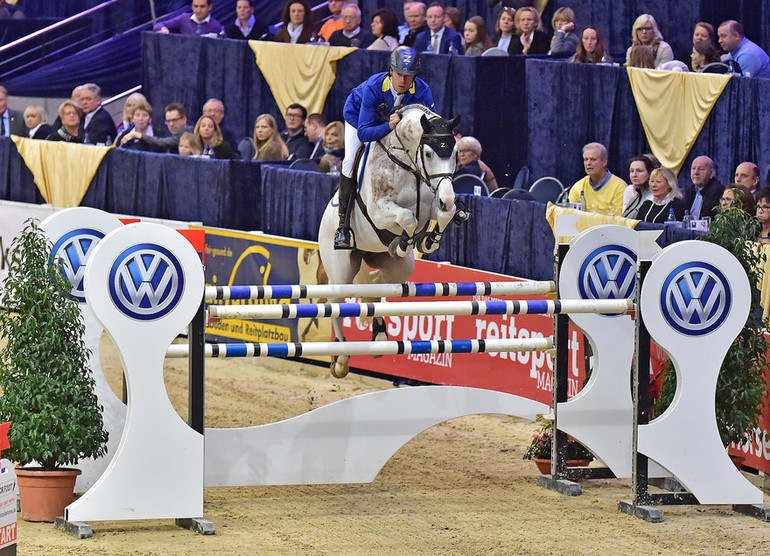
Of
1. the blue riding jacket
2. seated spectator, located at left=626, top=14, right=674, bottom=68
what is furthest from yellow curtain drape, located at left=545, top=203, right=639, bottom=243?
seated spectator, located at left=626, top=14, right=674, bottom=68

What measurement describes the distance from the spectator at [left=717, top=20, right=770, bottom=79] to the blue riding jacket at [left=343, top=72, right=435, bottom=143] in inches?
170

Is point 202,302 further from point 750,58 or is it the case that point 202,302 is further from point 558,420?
point 750,58

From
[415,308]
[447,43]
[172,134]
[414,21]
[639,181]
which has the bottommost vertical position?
[415,308]

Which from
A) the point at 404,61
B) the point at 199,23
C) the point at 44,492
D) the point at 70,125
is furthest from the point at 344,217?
the point at 199,23

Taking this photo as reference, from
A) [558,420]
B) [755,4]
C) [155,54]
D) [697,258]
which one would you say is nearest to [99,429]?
[558,420]

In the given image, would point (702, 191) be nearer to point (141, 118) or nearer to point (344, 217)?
point (344, 217)

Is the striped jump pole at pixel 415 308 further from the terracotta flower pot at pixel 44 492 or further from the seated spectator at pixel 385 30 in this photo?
the seated spectator at pixel 385 30

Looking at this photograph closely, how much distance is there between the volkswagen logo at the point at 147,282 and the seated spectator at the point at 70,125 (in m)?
8.69

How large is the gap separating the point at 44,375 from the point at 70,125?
8.61 metres

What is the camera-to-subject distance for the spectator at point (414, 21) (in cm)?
1409

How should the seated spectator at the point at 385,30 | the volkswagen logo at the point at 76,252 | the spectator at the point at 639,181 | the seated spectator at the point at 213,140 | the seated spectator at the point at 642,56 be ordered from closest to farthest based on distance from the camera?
the volkswagen logo at the point at 76,252
the spectator at the point at 639,181
the seated spectator at the point at 642,56
the seated spectator at the point at 213,140
the seated spectator at the point at 385,30

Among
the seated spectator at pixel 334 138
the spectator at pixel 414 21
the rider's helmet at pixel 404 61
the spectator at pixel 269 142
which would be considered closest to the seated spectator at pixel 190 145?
the spectator at pixel 269 142

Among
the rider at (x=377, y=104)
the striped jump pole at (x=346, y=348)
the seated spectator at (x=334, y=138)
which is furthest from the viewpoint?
the seated spectator at (x=334, y=138)

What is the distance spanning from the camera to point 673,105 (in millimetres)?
11445
